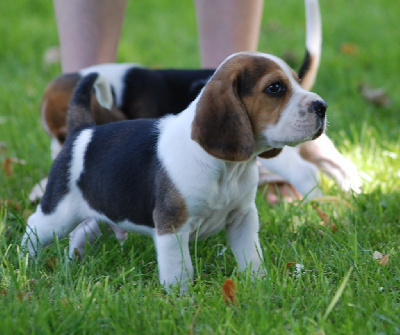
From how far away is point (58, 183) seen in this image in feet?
10.6

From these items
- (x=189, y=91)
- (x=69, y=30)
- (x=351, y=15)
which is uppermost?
(x=69, y=30)

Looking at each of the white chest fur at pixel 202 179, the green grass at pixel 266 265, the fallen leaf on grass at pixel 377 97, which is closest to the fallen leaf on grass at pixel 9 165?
the green grass at pixel 266 265

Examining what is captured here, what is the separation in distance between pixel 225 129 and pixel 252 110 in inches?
7.1

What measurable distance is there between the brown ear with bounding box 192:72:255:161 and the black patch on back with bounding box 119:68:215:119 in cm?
172

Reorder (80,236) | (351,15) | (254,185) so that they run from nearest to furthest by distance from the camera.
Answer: (254,185) < (80,236) < (351,15)

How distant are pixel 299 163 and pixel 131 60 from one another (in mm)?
3349

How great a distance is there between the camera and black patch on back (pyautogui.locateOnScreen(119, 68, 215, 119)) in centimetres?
446

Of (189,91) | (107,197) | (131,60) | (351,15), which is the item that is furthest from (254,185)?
(351,15)

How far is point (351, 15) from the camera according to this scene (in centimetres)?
829

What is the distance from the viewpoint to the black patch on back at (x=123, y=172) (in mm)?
3014

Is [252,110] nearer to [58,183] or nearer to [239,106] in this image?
[239,106]

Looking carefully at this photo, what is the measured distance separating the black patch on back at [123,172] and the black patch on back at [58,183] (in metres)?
0.08

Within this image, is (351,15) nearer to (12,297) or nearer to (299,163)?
(299,163)

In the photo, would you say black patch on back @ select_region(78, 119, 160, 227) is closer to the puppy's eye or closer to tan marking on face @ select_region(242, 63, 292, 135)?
tan marking on face @ select_region(242, 63, 292, 135)
